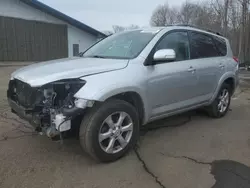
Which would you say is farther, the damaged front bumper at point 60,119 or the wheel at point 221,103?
the wheel at point 221,103

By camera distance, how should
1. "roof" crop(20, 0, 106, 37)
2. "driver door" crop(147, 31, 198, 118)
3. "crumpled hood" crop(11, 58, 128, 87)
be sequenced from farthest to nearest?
"roof" crop(20, 0, 106, 37)
"driver door" crop(147, 31, 198, 118)
"crumpled hood" crop(11, 58, 128, 87)

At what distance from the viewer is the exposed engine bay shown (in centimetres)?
279

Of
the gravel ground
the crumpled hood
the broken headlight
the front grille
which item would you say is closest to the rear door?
the gravel ground

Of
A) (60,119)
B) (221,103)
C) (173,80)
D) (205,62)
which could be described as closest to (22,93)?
(60,119)

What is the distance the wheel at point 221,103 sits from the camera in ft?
16.8

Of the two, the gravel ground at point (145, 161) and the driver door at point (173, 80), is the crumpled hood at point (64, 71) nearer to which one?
the driver door at point (173, 80)

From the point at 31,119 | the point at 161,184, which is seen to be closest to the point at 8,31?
the point at 31,119

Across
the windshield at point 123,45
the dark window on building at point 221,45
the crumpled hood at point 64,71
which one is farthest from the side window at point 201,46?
the crumpled hood at point 64,71

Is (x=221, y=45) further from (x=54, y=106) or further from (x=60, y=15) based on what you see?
(x=60, y=15)

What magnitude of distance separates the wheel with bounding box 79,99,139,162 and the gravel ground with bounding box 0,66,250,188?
17 cm

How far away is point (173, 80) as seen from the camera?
12.6ft

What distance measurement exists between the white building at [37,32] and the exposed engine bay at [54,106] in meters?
13.2

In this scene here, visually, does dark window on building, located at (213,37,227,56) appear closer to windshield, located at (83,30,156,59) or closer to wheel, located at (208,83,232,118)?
wheel, located at (208,83,232,118)

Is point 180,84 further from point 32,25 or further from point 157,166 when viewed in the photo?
point 32,25
